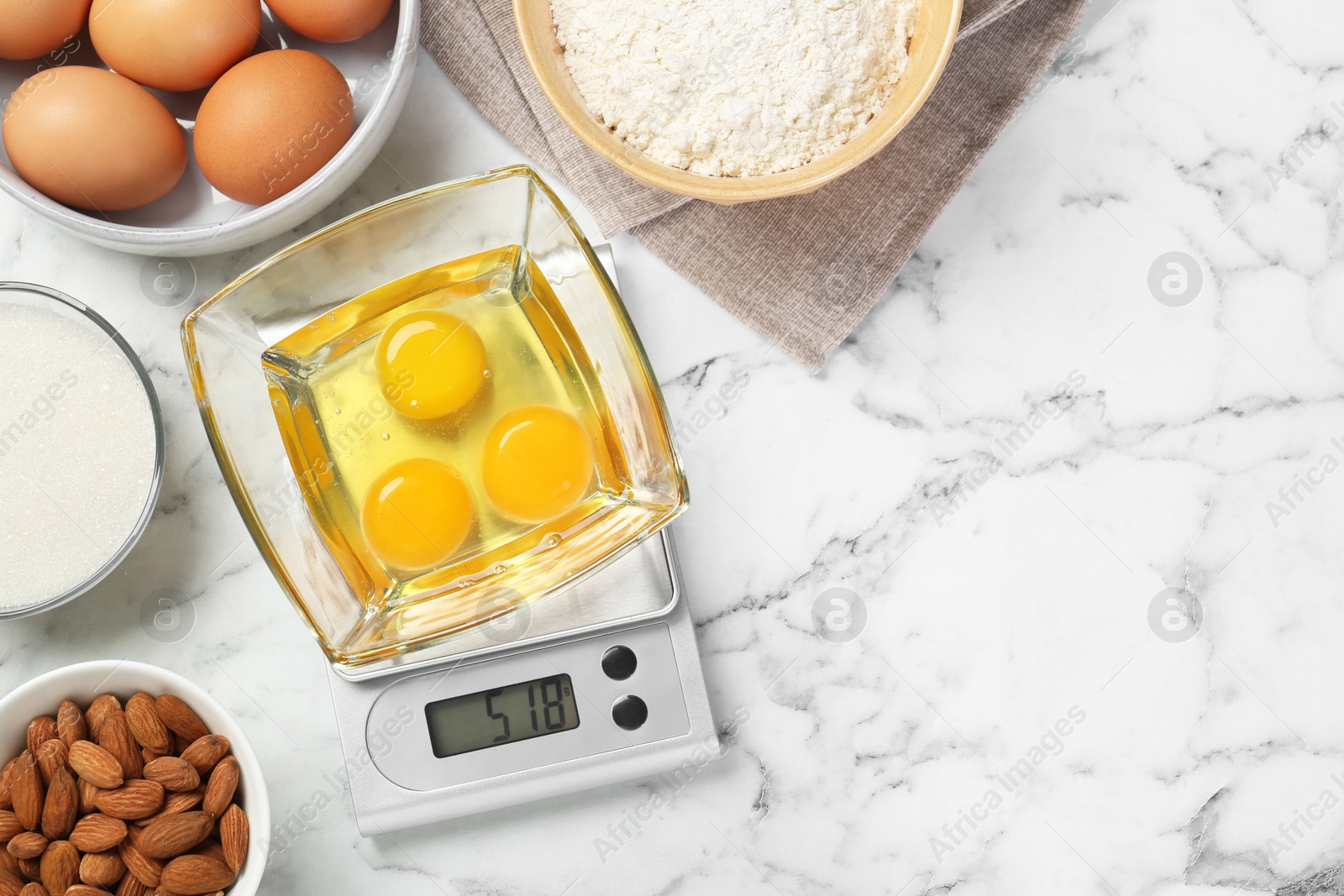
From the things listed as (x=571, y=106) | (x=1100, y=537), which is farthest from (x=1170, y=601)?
(x=571, y=106)

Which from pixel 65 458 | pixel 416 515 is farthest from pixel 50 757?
pixel 416 515

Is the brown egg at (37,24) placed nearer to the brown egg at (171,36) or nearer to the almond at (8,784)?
the brown egg at (171,36)

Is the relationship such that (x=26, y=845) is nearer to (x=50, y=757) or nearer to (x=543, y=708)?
(x=50, y=757)

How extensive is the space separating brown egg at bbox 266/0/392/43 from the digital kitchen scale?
525mm

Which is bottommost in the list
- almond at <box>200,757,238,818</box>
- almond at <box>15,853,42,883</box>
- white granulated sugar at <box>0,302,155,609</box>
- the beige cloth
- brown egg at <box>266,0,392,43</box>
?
almond at <box>15,853,42,883</box>

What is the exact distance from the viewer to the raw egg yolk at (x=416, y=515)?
801 millimetres

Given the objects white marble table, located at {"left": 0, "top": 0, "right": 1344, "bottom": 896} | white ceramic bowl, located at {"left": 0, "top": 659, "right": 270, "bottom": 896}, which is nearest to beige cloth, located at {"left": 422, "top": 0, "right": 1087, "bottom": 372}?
white marble table, located at {"left": 0, "top": 0, "right": 1344, "bottom": 896}

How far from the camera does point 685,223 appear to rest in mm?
910

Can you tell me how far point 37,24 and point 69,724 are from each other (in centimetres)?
60

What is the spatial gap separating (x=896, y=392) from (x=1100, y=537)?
0.88 ft

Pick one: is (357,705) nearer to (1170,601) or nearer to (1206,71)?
(1170,601)

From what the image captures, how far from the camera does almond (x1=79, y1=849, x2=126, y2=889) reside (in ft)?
2.48

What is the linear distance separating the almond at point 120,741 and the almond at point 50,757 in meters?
0.03

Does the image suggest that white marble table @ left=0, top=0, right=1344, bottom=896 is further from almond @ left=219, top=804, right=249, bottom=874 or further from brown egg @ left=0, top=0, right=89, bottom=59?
brown egg @ left=0, top=0, right=89, bottom=59
